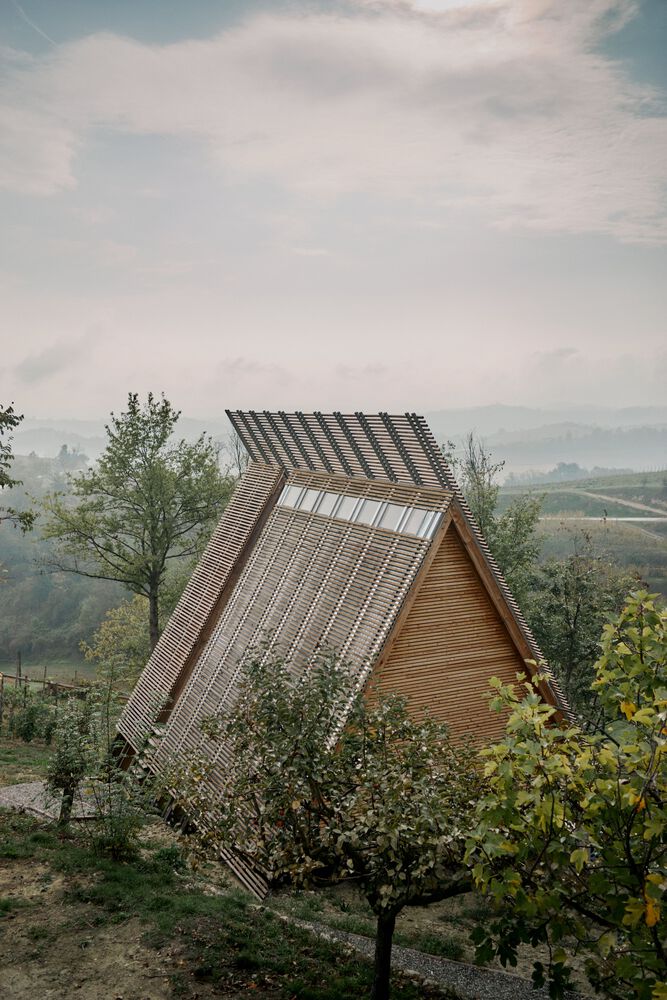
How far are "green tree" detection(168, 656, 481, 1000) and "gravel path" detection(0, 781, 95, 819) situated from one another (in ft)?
25.5

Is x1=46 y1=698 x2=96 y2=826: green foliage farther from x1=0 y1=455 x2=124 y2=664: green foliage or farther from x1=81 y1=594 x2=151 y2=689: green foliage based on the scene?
x1=0 y1=455 x2=124 y2=664: green foliage

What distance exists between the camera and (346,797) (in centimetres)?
844

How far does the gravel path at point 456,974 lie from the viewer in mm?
11125

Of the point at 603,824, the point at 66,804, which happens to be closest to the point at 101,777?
the point at 66,804

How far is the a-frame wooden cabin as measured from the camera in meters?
16.2

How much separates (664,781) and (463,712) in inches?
452

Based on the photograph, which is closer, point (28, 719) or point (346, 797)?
point (346, 797)

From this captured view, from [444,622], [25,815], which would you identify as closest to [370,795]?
[444,622]

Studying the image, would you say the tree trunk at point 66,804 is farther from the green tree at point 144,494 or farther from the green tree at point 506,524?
the green tree at point 506,524

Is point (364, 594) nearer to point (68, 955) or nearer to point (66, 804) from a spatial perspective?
point (66, 804)

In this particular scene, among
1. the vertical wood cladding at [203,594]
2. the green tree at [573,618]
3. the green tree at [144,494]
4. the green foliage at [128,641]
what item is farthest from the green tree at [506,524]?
the green foliage at [128,641]

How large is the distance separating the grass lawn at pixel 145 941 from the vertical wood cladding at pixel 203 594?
7933 mm

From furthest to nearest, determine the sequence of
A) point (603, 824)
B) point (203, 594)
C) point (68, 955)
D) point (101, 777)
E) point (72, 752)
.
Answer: point (203, 594) → point (72, 752) → point (101, 777) → point (68, 955) → point (603, 824)

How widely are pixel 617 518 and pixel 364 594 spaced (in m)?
65.9
